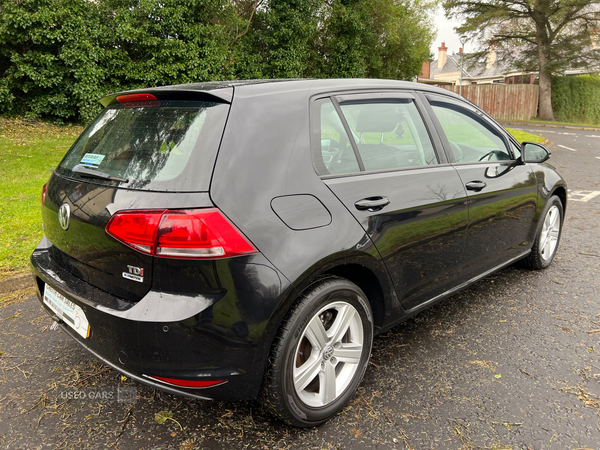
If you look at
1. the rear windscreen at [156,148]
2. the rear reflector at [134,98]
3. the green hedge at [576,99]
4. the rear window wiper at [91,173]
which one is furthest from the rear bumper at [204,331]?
the green hedge at [576,99]

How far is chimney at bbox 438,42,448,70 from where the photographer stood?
59844mm

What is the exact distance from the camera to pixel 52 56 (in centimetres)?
1327

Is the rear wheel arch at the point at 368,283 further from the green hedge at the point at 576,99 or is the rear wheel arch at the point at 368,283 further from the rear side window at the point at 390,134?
the green hedge at the point at 576,99

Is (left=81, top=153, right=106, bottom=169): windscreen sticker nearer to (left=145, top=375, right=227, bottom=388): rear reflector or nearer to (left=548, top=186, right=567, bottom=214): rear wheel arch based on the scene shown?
(left=145, top=375, right=227, bottom=388): rear reflector

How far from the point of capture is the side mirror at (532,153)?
12.4 feet

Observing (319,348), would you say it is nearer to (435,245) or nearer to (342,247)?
(342,247)

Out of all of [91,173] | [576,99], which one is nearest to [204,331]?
[91,173]

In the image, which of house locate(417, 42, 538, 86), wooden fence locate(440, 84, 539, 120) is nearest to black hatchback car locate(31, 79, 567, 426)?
wooden fence locate(440, 84, 539, 120)

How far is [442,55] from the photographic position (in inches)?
2356

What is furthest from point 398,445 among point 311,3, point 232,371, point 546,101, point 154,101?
point 546,101

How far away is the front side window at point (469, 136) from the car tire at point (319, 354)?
4.79ft

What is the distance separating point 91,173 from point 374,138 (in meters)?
1.58

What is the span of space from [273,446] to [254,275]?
88cm

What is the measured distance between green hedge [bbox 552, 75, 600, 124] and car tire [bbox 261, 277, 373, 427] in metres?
38.8
